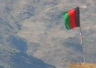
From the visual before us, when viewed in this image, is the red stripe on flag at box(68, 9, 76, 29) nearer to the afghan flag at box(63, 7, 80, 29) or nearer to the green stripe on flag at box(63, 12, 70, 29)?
the afghan flag at box(63, 7, 80, 29)

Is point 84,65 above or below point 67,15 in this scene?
below

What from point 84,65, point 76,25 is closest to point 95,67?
point 84,65

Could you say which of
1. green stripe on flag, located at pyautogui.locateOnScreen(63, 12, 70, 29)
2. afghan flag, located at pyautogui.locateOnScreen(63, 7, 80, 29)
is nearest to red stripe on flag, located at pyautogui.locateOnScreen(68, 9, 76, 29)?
afghan flag, located at pyautogui.locateOnScreen(63, 7, 80, 29)

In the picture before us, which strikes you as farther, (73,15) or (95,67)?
(73,15)

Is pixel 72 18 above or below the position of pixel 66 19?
above

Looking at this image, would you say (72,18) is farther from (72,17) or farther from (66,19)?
(66,19)

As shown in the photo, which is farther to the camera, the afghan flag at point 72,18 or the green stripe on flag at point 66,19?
the green stripe on flag at point 66,19

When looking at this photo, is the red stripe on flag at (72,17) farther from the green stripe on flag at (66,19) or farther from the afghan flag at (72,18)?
the green stripe on flag at (66,19)

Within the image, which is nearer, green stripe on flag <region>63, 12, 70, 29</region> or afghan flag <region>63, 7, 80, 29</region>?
afghan flag <region>63, 7, 80, 29</region>

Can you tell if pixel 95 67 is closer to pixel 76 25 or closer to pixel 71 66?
pixel 71 66

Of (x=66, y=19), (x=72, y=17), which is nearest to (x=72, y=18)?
(x=72, y=17)

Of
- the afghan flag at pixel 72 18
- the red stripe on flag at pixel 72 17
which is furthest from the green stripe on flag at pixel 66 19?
the red stripe on flag at pixel 72 17
